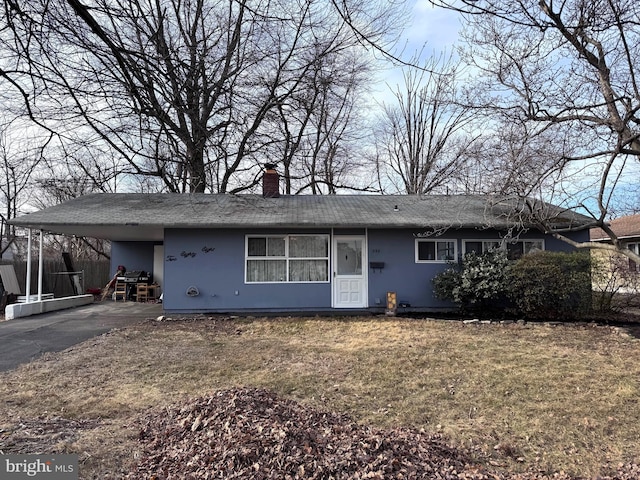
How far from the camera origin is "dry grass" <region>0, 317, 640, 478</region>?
3293 mm

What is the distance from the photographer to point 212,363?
587 centimetres

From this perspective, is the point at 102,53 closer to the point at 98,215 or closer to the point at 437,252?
the point at 98,215

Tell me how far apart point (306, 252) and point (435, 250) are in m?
3.41

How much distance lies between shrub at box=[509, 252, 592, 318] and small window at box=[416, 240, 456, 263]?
1.69 meters

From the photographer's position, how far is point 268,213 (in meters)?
11.0

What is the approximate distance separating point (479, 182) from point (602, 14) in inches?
144

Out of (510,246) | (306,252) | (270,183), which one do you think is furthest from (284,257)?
(510,246)

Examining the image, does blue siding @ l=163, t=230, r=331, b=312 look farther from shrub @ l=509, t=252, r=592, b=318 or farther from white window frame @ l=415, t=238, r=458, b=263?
shrub @ l=509, t=252, r=592, b=318

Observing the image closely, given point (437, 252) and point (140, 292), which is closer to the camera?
point (437, 252)

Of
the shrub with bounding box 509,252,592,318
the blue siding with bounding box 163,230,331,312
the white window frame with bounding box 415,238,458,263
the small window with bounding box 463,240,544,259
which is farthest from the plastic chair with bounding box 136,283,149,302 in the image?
the shrub with bounding box 509,252,592,318

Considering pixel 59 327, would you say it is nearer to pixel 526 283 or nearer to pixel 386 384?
pixel 386 384

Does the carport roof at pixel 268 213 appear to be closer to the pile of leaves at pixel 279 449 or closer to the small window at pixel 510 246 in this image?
the small window at pixel 510 246

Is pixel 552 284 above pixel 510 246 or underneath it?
underneath

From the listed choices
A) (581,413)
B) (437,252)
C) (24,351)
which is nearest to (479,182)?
(437,252)
